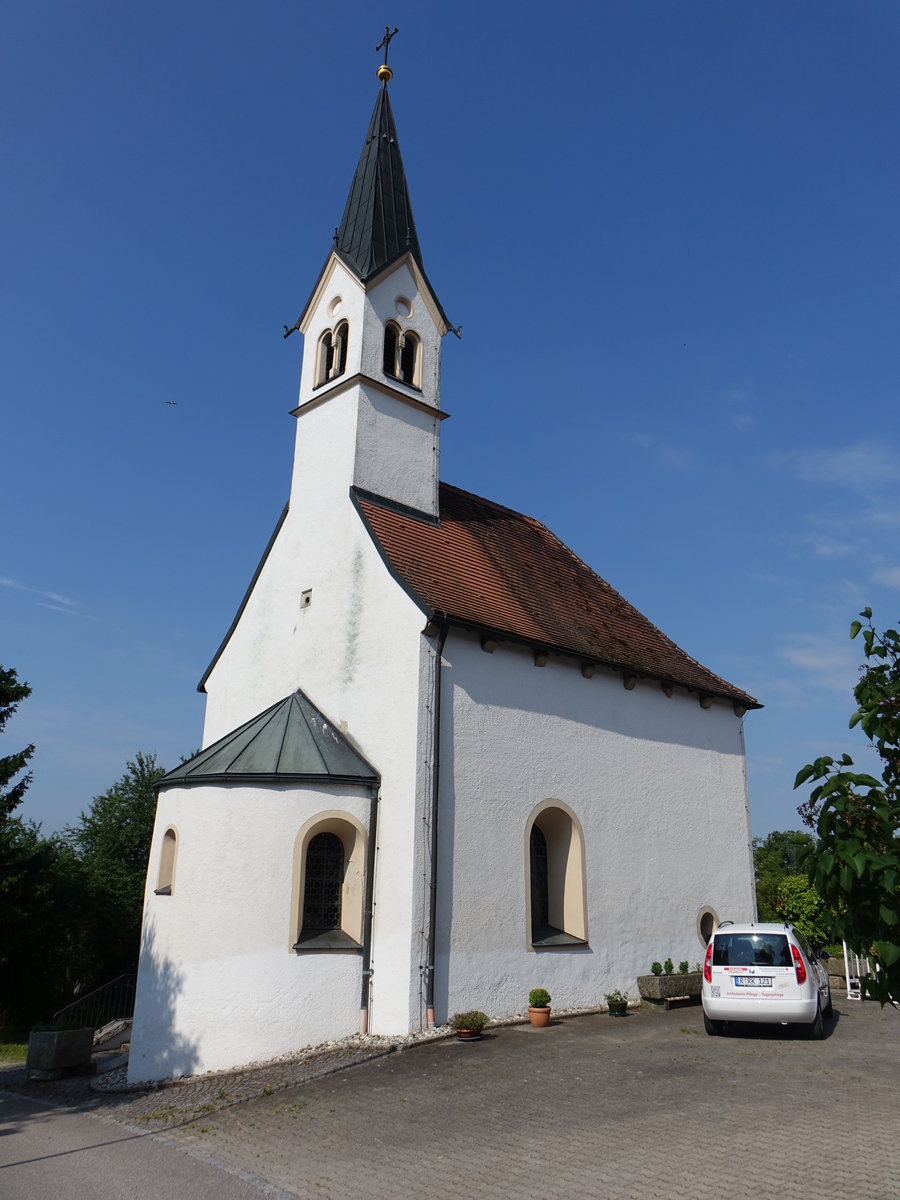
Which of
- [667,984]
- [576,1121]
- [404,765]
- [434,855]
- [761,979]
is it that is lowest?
[576,1121]

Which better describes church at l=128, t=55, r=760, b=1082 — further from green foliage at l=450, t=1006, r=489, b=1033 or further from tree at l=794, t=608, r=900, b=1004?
tree at l=794, t=608, r=900, b=1004

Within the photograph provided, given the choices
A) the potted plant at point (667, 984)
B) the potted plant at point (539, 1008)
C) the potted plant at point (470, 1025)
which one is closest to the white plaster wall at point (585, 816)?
the potted plant at point (667, 984)

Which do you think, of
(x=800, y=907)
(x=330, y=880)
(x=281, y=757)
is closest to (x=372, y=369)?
(x=281, y=757)

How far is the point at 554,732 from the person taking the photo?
1586cm

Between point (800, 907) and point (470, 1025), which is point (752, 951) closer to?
point (470, 1025)

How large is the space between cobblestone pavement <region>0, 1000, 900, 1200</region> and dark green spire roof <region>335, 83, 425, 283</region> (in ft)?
46.9

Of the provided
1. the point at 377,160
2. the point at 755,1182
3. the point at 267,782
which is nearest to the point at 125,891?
the point at 267,782

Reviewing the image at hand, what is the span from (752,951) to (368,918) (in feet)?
17.7

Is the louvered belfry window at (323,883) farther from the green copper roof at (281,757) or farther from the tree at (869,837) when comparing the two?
the tree at (869,837)

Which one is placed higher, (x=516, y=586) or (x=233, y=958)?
(x=516, y=586)

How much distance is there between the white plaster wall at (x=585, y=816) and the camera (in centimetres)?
1392

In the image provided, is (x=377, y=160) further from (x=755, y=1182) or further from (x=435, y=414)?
(x=755, y=1182)

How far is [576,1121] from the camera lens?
872 cm

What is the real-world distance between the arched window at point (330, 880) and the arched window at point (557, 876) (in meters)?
3.19
